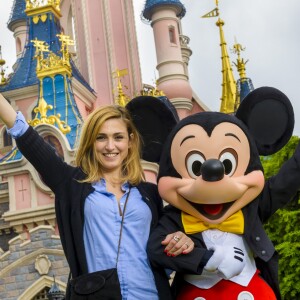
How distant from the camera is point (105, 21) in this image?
1858 cm

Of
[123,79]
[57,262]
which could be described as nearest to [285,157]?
[57,262]

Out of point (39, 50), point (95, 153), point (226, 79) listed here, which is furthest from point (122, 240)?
point (226, 79)

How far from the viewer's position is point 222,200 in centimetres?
316

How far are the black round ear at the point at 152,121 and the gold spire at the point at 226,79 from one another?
15.9 m

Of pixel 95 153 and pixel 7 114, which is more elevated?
pixel 7 114

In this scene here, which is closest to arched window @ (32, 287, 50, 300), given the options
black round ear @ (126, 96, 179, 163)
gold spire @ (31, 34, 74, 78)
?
gold spire @ (31, 34, 74, 78)

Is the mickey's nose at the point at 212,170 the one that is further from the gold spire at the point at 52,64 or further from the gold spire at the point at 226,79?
the gold spire at the point at 226,79

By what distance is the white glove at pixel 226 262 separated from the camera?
9.77 ft

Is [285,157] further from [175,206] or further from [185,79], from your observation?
[175,206]

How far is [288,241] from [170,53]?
7.82m

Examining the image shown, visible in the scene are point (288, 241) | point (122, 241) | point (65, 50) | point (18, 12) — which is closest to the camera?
point (122, 241)

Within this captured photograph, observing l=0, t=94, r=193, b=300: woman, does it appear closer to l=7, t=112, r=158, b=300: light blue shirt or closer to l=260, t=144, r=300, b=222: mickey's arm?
l=7, t=112, r=158, b=300: light blue shirt

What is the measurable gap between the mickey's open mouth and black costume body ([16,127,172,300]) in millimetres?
266

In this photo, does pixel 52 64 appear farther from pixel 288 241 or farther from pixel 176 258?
pixel 176 258
